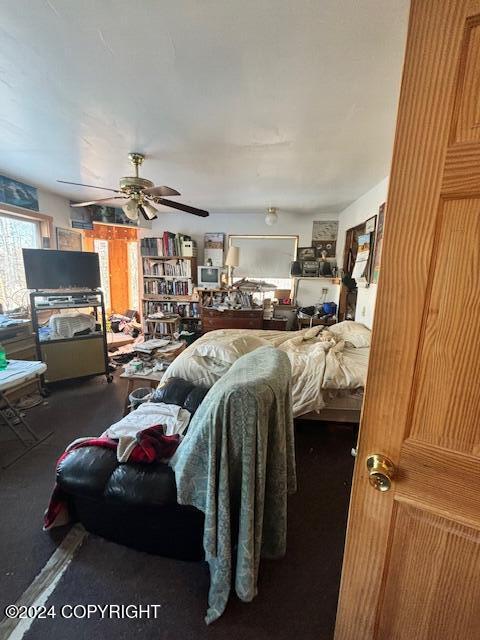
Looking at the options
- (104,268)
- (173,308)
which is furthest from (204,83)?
(104,268)

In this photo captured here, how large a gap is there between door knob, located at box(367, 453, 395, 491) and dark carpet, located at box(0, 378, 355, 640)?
0.94m

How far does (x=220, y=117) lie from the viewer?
1.77m

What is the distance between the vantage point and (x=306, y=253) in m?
4.55

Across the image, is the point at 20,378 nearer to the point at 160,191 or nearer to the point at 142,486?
the point at 142,486

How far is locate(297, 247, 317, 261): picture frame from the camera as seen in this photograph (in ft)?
14.8

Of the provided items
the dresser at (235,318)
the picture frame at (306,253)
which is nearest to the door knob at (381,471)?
the dresser at (235,318)

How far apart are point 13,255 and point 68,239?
86cm

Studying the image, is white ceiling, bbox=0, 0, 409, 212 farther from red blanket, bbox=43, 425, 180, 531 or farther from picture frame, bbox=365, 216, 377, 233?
red blanket, bbox=43, 425, 180, 531

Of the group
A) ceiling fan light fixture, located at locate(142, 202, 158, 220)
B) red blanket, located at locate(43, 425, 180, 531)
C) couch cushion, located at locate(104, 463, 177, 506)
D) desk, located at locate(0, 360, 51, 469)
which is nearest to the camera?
couch cushion, located at locate(104, 463, 177, 506)

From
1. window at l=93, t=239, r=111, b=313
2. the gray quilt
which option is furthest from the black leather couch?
window at l=93, t=239, r=111, b=313

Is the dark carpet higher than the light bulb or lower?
lower

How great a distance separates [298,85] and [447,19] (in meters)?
1.21

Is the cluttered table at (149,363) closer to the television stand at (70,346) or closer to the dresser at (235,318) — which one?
the television stand at (70,346)

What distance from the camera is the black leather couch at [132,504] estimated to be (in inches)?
46.3
